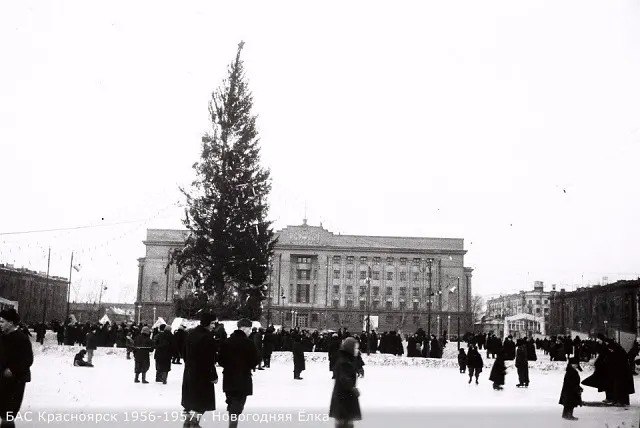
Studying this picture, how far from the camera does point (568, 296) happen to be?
339 ft

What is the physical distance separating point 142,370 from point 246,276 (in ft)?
80.3

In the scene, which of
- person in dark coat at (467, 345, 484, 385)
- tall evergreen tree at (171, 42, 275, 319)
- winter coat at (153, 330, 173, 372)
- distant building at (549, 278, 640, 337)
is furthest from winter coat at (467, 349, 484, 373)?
distant building at (549, 278, 640, 337)

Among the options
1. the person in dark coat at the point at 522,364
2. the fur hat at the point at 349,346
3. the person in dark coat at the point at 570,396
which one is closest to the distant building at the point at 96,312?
the person in dark coat at the point at 522,364

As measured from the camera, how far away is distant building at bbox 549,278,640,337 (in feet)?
234

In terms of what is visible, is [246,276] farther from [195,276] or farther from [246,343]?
[246,343]

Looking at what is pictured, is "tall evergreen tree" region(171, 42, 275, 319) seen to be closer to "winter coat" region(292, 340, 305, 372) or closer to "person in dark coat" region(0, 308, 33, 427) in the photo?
"winter coat" region(292, 340, 305, 372)

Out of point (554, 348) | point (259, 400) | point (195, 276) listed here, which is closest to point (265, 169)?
point (195, 276)

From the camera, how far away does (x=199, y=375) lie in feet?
32.2

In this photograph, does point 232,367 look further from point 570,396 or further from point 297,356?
point 297,356

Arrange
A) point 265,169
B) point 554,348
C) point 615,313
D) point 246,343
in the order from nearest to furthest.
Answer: point 246,343, point 554,348, point 265,169, point 615,313

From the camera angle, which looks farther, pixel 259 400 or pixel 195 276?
pixel 195 276

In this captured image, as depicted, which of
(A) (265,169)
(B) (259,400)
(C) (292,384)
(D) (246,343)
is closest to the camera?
(D) (246,343)

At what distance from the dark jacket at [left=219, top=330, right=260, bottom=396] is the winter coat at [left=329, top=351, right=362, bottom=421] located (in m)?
1.43

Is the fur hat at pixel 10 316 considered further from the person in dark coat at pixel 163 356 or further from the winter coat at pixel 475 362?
the winter coat at pixel 475 362
